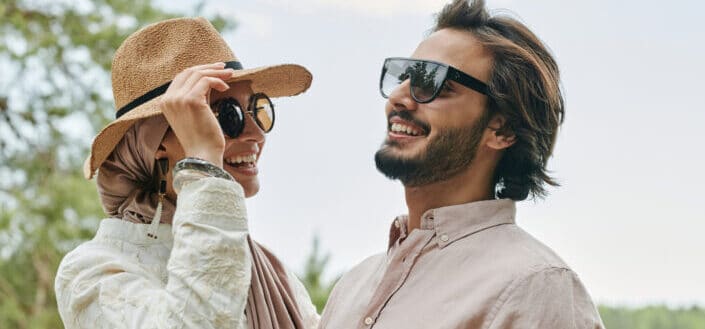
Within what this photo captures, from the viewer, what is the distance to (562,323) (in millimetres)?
1669

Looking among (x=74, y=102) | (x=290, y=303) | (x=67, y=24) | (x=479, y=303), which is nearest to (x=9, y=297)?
(x=74, y=102)

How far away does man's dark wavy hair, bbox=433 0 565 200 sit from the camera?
6.79 ft

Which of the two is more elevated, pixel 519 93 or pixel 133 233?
pixel 519 93

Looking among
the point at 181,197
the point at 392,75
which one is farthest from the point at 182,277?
the point at 392,75

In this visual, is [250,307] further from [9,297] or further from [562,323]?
[9,297]

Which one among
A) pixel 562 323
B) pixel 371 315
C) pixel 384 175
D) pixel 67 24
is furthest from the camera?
pixel 67 24

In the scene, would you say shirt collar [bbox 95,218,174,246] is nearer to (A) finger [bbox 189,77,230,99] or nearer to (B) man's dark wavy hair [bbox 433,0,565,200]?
(A) finger [bbox 189,77,230,99]

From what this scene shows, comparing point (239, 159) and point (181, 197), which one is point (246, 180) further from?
point (181, 197)

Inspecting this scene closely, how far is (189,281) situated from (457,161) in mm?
607

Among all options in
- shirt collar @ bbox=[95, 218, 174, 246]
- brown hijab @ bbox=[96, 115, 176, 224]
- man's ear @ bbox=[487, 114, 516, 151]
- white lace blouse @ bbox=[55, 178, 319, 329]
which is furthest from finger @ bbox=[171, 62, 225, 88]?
man's ear @ bbox=[487, 114, 516, 151]

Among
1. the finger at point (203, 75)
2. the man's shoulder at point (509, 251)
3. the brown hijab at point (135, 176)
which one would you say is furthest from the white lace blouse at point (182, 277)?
the man's shoulder at point (509, 251)

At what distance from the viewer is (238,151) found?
2229 millimetres

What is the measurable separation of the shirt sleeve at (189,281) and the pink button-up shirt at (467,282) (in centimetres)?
27

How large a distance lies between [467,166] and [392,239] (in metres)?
0.26
